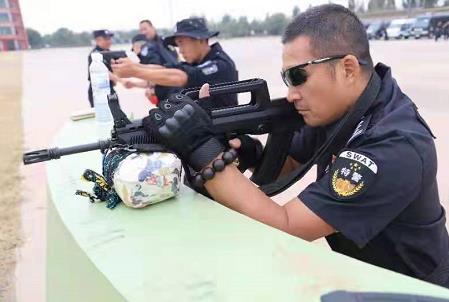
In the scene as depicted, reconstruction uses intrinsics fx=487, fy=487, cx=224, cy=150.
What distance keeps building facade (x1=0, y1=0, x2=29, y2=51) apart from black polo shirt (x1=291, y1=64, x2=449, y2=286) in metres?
75.4

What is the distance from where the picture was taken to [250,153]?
1.79m

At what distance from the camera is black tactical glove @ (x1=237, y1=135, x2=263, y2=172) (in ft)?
5.77

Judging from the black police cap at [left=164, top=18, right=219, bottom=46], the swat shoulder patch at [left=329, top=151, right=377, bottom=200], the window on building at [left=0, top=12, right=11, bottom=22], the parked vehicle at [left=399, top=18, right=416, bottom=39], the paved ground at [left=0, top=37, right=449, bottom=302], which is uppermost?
the black police cap at [left=164, top=18, right=219, bottom=46]

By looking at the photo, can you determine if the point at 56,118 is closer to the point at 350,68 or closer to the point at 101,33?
the point at 101,33

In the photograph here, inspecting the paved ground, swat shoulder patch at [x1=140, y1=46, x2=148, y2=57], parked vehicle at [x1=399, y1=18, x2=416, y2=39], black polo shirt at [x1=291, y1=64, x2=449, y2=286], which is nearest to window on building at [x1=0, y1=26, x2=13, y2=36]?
parked vehicle at [x1=399, y1=18, x2=416, y2=39]

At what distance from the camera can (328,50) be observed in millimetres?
1345

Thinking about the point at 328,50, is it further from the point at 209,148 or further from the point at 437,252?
the point at 437,252

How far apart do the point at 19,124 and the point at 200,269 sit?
877cm

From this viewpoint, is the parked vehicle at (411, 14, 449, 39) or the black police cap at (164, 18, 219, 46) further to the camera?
the parked vehicle at (411, 14, 449, 39)

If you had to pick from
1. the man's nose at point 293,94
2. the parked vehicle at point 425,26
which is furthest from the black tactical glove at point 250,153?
the parked vehicle at point 425,26

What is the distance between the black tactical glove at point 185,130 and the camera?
1.23 meters

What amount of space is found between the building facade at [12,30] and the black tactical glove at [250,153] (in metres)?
74.9

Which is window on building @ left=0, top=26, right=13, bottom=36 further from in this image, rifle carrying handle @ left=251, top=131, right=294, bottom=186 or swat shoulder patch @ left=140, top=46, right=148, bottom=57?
rifle carrying handle @ left=251, top=131, right=294, bottom=186

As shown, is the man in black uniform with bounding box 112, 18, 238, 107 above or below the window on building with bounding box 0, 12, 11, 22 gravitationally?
above
